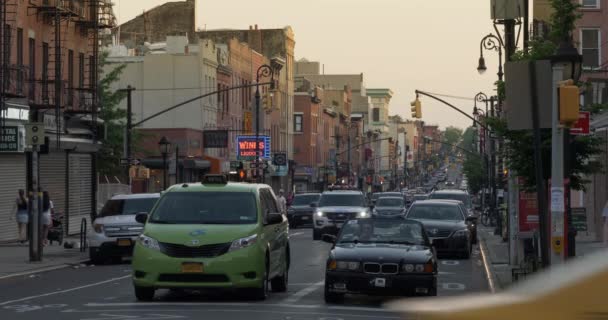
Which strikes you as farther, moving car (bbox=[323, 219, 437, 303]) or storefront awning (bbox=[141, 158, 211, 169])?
storefront awning (bbox=[141, 158, 211, 169])

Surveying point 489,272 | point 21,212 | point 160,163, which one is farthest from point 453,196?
point 160,163

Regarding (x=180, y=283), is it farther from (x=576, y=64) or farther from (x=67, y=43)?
(x=67, y=43)

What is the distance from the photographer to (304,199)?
60.2 metres

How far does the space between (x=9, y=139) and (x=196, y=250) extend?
74.5 ft

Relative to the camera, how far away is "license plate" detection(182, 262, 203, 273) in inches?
729

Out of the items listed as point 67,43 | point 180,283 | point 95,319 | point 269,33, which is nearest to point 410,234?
point 180,283

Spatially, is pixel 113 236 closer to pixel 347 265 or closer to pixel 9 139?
pixel 9 139

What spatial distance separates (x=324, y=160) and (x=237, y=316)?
388 feet

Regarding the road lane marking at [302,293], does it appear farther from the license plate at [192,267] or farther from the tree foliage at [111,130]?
the tree foliage at [111,130]

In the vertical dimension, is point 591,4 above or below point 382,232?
above

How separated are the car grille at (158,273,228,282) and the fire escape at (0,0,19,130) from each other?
72.1 ft

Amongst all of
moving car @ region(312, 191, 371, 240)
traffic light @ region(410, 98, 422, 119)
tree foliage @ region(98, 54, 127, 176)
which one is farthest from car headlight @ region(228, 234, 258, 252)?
tree foliage @ region(98, 54, 127, 176)

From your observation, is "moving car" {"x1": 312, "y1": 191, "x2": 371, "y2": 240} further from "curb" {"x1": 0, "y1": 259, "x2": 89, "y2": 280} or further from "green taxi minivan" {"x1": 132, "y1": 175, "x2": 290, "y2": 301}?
"green taxi minivan" {"x1": 132, "y1": 175, "x2": 290, "y2": 301}

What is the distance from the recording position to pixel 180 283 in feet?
60.9
